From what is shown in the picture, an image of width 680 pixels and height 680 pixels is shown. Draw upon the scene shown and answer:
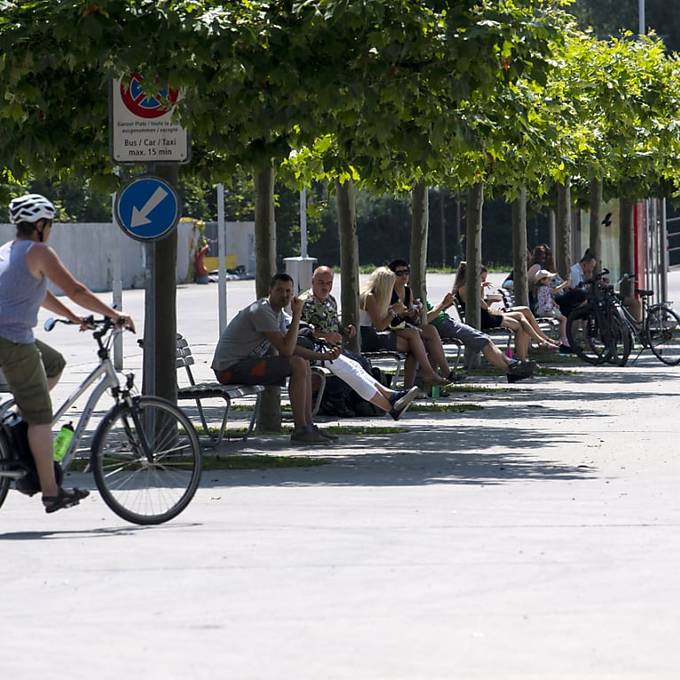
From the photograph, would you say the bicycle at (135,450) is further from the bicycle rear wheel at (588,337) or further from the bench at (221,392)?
the bicycle rear wheel at (588,337)

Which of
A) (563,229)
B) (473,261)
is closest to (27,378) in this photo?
(473,261)

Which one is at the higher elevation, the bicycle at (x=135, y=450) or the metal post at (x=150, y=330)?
the metal post at (x=150, y=330)

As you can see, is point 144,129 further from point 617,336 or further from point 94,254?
point 94,254

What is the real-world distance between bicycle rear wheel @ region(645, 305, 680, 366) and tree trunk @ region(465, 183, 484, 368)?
A: 2911mm

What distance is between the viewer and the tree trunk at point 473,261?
78.2ft

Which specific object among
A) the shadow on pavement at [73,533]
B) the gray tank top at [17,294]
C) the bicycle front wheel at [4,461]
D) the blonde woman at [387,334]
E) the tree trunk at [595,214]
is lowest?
the shadow on pavement at [73,533]

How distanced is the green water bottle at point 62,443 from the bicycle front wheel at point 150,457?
0.56 ft

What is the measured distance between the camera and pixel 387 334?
19.2m

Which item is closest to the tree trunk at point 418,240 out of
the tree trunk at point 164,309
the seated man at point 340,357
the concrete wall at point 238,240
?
the seated man at point 340,357

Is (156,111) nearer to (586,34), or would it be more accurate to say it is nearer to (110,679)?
(110,679)

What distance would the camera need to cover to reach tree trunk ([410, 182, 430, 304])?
21797mm

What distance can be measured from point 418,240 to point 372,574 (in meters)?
14.1

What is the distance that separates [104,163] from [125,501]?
5.07 metres

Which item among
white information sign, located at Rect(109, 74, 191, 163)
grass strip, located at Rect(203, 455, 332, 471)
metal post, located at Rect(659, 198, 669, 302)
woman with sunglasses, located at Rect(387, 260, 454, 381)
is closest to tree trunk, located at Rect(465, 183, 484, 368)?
woman with sunglasses, located at Rect(387, 260, 454, 381)
